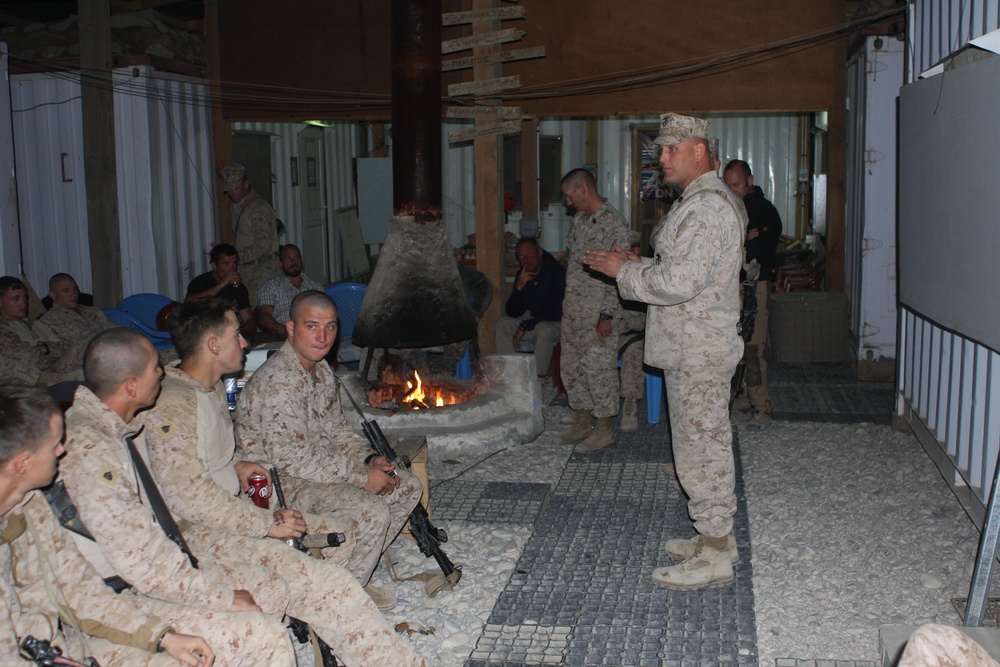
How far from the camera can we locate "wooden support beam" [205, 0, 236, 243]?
385 inches

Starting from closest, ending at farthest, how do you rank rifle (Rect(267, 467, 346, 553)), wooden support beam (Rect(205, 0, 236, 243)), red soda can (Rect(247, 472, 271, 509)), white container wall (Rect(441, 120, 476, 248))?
1. rifle (Rect(267, 467, 346, 553))
2. red soda can (Rect(247, 472, 271, 509))
3. wooden support beam (Rect(205, 0, 236, 243))
4. white container wall (Rect(441, 120, 476, 248))

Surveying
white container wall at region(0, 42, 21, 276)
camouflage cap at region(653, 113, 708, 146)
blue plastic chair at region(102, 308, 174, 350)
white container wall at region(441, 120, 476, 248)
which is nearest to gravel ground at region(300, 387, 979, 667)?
camouflage cap at region(653, 113, 708, 146)

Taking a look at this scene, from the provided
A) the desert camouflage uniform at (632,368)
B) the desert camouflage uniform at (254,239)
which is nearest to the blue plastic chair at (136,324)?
the desert camouflage uniform at (254,239)

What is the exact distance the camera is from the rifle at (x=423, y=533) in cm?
443

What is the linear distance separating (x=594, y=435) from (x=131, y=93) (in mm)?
6060

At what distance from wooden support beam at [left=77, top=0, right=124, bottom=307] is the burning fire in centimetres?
420

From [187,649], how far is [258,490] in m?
1.11

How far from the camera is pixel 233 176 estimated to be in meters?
8.86

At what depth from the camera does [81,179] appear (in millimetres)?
9844

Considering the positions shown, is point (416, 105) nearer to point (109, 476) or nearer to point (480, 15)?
point (480, 15)

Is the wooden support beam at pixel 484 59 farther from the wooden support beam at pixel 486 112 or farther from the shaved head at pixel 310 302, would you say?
the shaved head at pixel 310 302

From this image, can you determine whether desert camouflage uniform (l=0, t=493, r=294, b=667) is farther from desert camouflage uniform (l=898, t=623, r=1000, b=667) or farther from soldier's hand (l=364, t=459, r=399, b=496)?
desert camouflage uniform (l=898, t=623, r=1000, b=667)

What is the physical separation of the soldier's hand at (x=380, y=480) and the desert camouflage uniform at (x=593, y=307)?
2.79 meters

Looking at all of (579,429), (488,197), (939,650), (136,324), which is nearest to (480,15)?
(488,197)
